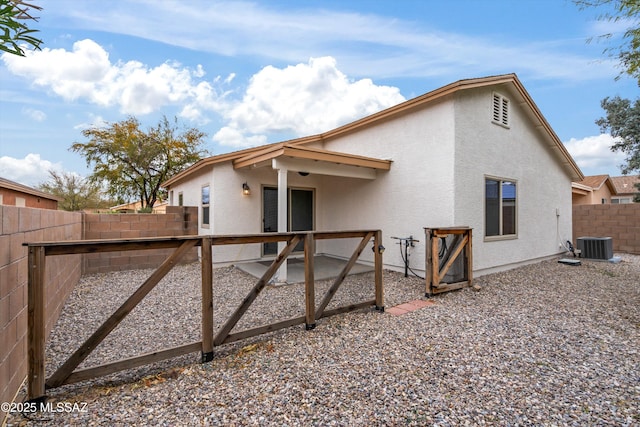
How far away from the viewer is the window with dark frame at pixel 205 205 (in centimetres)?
813

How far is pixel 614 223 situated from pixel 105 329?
15486mm

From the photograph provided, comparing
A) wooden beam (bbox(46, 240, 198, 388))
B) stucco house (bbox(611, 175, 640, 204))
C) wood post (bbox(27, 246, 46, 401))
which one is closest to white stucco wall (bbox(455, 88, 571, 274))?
wooden beam (bbox(46, 240, 198, 388))

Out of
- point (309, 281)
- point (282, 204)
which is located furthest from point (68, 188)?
point (309, 281)

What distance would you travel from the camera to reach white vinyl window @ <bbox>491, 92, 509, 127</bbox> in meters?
7.21

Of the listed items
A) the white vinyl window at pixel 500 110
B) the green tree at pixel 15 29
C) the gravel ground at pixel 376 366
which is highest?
the white vinyl window at pixel 500 110

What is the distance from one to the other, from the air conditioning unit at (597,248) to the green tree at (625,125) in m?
7.40

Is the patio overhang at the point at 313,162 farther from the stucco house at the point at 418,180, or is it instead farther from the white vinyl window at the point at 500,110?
the white vinyl window at the point at 500,110

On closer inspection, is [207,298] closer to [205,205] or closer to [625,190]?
[205,205]

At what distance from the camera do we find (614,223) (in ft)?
36.2

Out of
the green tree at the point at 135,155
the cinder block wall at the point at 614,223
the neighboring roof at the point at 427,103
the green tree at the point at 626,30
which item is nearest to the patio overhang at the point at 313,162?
the neighboring roof at the point at 427,103

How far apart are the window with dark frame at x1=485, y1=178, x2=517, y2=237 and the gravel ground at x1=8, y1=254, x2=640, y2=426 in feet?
7.32

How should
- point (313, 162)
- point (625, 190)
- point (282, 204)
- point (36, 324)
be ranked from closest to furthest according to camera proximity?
point (36, 324) < point (282, 204) < point (313, 162) < point (625, 190)

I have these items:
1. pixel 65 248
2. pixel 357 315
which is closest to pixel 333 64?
pixel 357 315

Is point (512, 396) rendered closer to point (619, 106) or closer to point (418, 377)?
point (418, 377)
